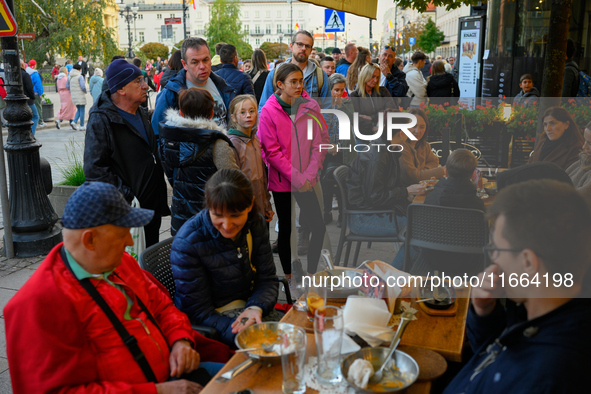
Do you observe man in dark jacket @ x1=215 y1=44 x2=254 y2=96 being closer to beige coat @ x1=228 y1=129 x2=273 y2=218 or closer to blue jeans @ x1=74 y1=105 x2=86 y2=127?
beige coat @ x1=228 y1=129 x2=273 y2=218

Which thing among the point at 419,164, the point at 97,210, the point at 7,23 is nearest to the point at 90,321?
the point at 97,210

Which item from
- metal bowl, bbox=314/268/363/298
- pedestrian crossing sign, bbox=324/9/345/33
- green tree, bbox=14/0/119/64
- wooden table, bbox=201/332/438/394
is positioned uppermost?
green tree, bbox=14/0/119/64

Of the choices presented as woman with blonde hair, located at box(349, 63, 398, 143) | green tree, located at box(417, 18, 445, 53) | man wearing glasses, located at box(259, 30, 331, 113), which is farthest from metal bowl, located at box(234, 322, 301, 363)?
green tree, located at box(417, 18, 445, 53)

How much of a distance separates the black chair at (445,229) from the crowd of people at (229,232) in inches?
3.2

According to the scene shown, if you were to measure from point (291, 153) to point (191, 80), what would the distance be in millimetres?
1163

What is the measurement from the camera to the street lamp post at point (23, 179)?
529cm

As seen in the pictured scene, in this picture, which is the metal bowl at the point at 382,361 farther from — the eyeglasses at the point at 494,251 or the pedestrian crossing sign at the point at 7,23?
the pedestrian crossing sign at the point at 7,23

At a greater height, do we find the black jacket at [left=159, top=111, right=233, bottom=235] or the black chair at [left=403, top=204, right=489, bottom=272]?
the black jacket at [left=159, top=111, right=233, bottom=235]

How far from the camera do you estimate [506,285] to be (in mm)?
1562

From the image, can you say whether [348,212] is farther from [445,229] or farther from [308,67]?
[308,67]

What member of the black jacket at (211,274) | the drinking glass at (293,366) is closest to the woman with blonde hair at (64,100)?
the black jacket at (211,274)

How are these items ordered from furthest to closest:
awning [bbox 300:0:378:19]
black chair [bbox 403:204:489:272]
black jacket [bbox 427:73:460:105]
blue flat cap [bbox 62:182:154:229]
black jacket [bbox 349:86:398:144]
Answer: black jacket [bbox 427:73:460:105] → black jacket [bbox 349:86:398:144] → awning [bbox 300:0:378:19] → black chair [bbox 403:204:489:272] → blue flat cap [bbox 62:182:154:229]

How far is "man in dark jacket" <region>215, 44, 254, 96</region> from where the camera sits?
6816 mm

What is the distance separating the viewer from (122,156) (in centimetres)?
379
